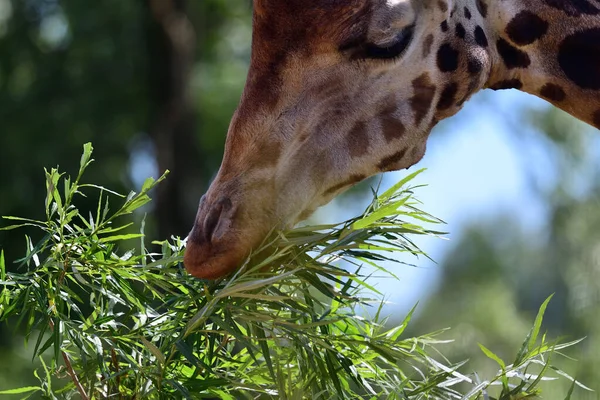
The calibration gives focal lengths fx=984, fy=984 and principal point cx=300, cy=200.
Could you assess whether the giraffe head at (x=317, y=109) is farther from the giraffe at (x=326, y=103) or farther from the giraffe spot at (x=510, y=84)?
the giraffe spot at (x=510, y=84)

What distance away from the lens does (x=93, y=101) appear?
301 inches

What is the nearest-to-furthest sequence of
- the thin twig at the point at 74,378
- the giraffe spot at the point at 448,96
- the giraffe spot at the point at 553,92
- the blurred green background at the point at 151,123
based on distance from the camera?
the thin twig at the point at 74,378 → the giraffe spot at the point at 448,96 → the giraffe spot at the point at 553,92 → the blurred green background at the point at 151,123

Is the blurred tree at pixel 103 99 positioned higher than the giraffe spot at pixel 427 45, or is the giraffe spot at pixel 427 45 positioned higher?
the giraffe spot at pixel 427 45

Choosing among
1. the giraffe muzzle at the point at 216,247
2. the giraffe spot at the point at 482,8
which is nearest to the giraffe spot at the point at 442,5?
the giraffe spot at the point at 482,8

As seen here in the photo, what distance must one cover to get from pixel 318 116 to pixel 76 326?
0.52 meters

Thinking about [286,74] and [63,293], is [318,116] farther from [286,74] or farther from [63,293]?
[63,293]

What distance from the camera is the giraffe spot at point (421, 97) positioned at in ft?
5.61

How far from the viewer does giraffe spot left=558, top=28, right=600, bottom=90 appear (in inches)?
72.3

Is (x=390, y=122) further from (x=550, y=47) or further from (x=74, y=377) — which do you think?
(x=74, y=377)

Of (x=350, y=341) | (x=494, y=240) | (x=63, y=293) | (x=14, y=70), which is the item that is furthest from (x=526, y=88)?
(x=494, y=240)

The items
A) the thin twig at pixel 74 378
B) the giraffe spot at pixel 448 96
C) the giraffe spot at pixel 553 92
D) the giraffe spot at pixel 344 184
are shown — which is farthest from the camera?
the giraffe spot at pixel 553 92

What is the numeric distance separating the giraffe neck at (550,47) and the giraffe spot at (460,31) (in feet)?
0.29

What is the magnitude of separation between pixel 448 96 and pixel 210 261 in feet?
1.78

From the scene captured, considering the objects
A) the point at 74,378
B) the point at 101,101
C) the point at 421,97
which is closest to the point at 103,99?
the point at 101,101
